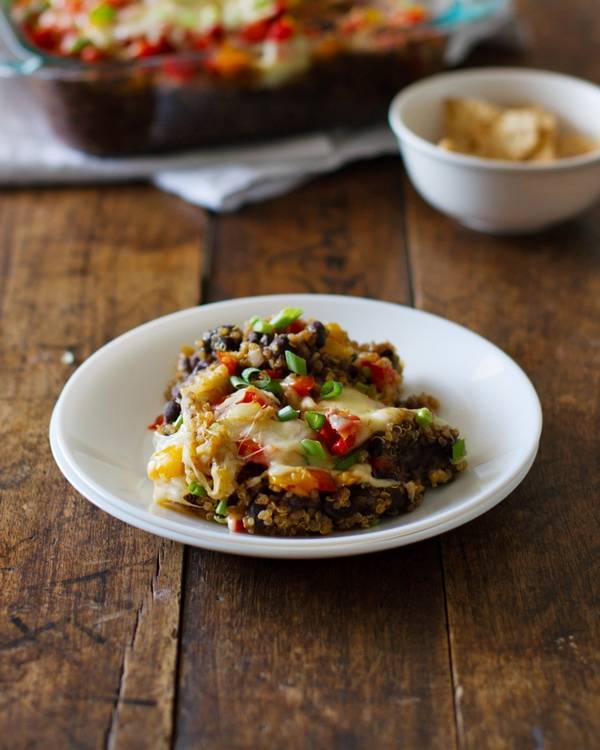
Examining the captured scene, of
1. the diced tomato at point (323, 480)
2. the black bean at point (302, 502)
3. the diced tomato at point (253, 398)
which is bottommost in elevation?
Result: the black bean at point (302, 502)

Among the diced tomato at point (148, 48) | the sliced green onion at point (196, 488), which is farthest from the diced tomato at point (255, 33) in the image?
the sliced green onion at point (196, 488)

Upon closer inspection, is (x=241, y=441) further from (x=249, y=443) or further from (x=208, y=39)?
(x=208, y=39)

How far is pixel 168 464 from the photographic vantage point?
5.50ft

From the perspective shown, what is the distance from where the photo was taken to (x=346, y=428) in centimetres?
166

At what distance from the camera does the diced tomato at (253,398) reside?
1.71 metres

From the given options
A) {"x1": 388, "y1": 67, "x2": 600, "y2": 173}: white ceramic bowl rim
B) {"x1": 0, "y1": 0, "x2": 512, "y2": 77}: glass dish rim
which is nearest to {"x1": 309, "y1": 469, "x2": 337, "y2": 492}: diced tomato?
{"x1": 388, "y1": 67, "x2": 600, "y2": 173}: white ceramic bowl rim

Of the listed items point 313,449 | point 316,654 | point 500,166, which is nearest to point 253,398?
point 313,449

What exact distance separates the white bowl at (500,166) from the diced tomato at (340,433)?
1218 mm

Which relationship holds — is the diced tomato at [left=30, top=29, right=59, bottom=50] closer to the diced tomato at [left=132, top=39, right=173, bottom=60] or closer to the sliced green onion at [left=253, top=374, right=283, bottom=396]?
the diced tomato at [left=132, top=39, right=173, bottom=60]

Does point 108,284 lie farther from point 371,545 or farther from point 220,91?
point 371,545

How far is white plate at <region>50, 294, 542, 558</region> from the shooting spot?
158 centimetres

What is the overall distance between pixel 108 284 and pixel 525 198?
116 cm

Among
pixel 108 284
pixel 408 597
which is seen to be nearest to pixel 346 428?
pixel 408 597

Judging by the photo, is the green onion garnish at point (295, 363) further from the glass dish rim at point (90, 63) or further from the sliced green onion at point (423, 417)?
the glass dish rim at point (90, 63)
